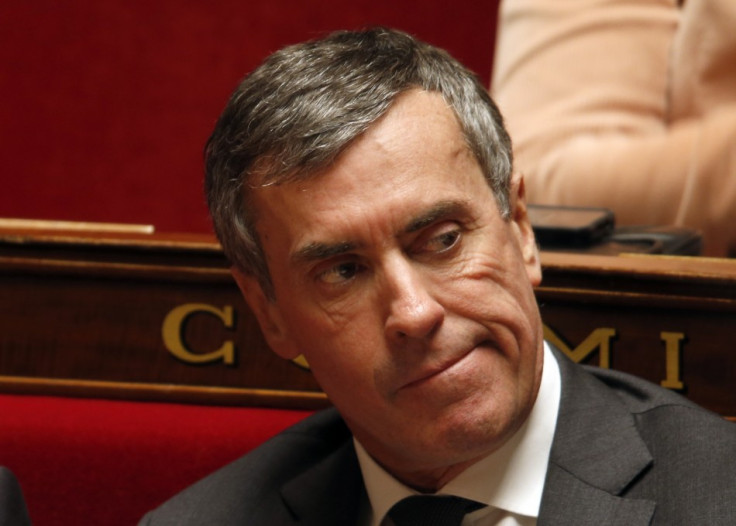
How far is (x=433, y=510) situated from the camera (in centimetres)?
105

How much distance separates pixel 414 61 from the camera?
1.08 meters

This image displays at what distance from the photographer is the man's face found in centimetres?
97

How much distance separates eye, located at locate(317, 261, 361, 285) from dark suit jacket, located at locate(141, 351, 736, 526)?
0.81ft

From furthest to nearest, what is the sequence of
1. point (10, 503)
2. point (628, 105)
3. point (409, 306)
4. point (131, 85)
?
point (131, 85), point (628, 105), point (10, 503), point (409, 306)

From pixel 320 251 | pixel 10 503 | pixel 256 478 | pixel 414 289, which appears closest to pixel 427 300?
pixel 414 289

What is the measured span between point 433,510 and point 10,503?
0.43m

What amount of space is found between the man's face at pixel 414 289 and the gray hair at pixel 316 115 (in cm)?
2

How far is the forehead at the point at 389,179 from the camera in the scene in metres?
1.00

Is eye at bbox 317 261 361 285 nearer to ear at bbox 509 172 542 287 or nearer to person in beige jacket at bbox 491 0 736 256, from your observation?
ear at bbox 509 172 542 287

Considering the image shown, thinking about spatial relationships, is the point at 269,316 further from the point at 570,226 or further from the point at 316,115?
the point at 570,226

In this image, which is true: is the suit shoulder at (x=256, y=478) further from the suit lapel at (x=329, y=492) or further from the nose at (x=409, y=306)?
the nose at (x=409, y=306)

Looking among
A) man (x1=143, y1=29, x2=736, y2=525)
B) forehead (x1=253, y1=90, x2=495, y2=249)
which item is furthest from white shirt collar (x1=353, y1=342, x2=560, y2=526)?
forehead (x1=253, y1=90, x2=495, y2=249)

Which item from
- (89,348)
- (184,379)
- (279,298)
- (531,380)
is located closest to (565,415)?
(531,380)

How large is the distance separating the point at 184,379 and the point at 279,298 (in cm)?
37
